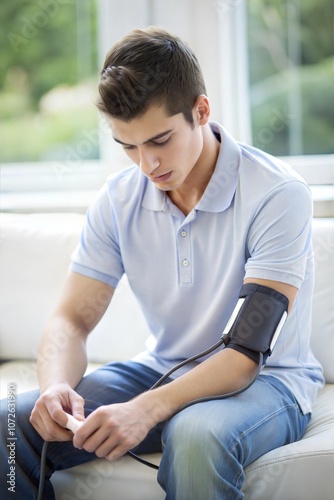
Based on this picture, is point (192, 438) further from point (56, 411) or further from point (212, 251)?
point (212, 251)

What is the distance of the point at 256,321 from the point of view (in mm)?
1368

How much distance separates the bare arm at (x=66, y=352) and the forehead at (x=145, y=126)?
0.40 metres

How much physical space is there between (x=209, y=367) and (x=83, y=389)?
0.34 m

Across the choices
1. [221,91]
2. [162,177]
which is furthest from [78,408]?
[221,91]

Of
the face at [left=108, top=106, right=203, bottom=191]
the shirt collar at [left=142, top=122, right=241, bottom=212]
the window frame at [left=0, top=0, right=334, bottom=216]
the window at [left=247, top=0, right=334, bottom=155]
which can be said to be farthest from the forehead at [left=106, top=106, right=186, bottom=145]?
the window at [left=247, top=0, right=334, bottom=155]

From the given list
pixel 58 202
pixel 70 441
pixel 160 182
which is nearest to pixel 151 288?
pixel 160 182

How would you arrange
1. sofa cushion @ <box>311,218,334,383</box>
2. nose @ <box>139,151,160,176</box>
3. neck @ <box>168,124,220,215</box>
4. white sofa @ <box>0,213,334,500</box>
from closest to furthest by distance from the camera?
1. white sofa @ <box>0,213,334,500</box>
2. nose @ <box>139,151,160,176</box>
3. neck @ <box>168,124,220,215</box>
4. sofa cushion @ <box>311,218,334,383</box>

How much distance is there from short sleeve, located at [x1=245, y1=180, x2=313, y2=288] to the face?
20 cm

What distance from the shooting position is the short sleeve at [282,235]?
55.8 inches

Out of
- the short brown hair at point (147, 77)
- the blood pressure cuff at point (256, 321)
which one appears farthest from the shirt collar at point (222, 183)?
the blood pressure cuff at point (256, 321)

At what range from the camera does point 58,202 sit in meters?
2.50

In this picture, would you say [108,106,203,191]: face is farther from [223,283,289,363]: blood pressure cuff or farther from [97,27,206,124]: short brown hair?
[223,283,289,363]: blood pressure cuff

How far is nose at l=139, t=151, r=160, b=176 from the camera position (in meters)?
1.46

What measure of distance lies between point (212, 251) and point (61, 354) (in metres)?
0.42
